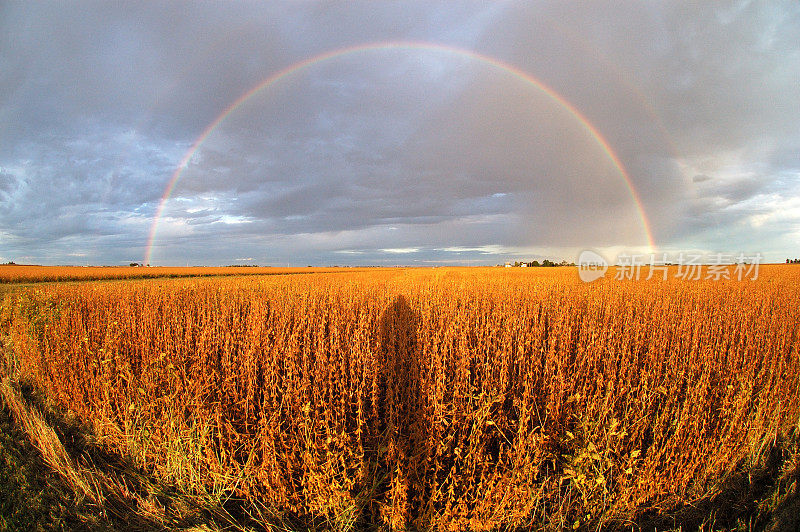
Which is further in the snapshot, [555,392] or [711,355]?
[711,355]

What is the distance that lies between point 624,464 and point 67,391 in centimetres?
819

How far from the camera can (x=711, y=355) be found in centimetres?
492

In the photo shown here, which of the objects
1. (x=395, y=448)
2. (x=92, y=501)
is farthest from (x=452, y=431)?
(x=92, y=501)

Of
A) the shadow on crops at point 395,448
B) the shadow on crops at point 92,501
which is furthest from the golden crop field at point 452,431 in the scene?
the shadow on crops at point 92,501

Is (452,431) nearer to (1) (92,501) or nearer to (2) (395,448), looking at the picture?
(2) (395,448)

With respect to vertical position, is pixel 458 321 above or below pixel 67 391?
above

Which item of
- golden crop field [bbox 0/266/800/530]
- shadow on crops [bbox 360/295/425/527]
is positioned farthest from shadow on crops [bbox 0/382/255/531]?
shadow on crops [bbox 360/295/425/527]

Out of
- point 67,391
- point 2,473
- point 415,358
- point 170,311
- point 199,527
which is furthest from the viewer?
point 170,311

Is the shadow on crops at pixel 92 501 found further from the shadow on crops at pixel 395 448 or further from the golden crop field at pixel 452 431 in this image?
the shadow on crops at pixel 395 448

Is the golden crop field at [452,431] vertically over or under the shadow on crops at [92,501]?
over

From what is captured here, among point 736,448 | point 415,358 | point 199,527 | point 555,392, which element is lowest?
point 199,527

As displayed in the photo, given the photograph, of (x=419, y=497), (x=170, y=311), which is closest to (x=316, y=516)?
(x=419, y=497)

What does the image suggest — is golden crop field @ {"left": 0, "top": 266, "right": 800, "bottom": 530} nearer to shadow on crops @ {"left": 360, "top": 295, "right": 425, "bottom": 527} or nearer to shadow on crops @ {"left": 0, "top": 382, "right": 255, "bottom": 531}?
shadow on crops @ {"left": 360, "top": 295, "right": 425, "bottom": 527}

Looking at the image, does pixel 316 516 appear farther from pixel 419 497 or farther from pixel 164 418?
pixel 164 418
